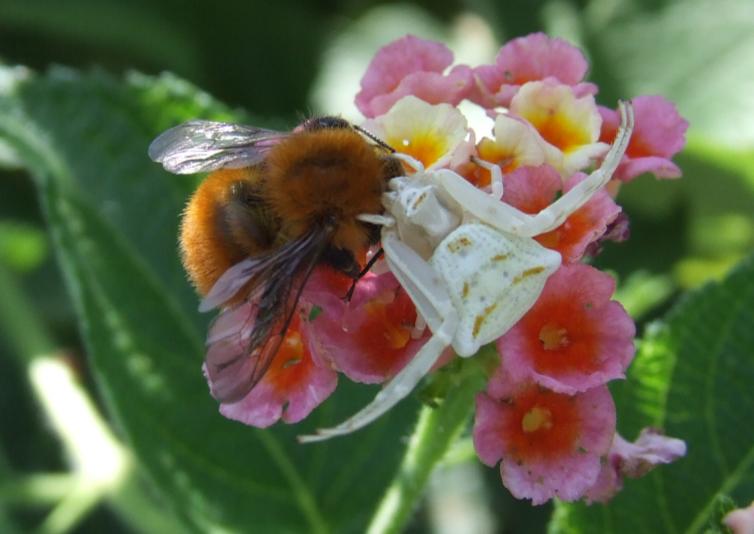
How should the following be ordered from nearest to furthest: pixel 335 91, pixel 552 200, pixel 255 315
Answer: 1. pixel 255 315
2. pixel 552 200
3. pixel 335 91

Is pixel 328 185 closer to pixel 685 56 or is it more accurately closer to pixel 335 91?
pixel 685 56

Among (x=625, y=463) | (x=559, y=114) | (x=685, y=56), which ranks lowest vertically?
(x=685, y=56)

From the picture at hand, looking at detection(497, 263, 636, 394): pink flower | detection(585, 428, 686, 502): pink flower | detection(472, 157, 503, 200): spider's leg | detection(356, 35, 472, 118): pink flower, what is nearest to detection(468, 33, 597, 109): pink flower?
detection(356, 35, 472, 118): pink flower

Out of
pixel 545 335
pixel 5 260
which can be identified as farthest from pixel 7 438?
pixel 545 335

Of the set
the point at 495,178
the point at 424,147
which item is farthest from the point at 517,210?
the point at 424,147

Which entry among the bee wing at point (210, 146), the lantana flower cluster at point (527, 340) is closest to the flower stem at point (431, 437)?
the lantana flower cluster at point (527, 340)

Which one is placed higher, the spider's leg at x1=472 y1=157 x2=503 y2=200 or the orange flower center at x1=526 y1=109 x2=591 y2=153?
the spider's leg at x1=472 y1=157 x2=503 y2=200

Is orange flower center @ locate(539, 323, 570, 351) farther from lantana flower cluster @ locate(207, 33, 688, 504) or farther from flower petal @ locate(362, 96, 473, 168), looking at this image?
flower petal @ locate(362, 96, 473, 168)
